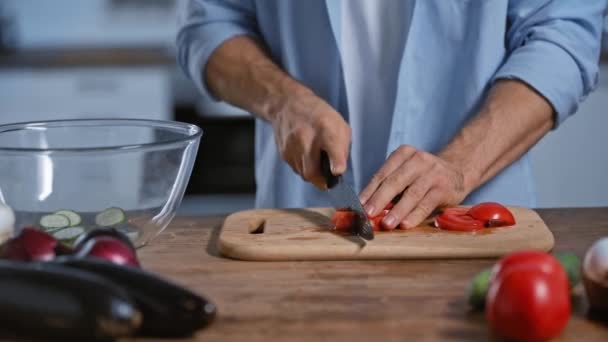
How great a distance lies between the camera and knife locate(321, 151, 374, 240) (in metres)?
1.17

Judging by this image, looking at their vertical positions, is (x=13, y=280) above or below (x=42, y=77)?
above

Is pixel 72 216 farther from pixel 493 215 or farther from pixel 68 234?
pixel 493 215

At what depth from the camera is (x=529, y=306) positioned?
0.80 metres

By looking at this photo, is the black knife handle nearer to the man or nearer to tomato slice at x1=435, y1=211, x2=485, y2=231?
the man

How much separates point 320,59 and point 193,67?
0.24 m

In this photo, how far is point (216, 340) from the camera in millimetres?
845

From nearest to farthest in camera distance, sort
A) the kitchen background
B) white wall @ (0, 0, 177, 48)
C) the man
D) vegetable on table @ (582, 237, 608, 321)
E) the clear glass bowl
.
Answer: vegetable on table @ (582, 237, 608, 321) < the clear glass bowl < the man < the kitchen background < white wall @ (0, 0, 177, 48)

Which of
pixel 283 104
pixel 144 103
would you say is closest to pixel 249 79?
pixel 283 104

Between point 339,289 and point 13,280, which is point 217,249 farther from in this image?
point 13,280

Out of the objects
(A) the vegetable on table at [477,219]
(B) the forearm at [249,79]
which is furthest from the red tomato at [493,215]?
(B) the forearm at [249,79]

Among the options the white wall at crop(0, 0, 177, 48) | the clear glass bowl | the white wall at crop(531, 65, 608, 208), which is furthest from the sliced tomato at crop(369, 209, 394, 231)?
the white wall at crop(0, 0, 177, 48)

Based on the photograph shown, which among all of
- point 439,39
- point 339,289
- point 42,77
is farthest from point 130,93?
point 339,289

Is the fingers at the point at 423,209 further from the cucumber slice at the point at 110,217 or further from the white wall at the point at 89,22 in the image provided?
the white wall at the point at 89,22

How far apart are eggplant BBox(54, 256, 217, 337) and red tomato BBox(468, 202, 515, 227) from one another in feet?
1.66
